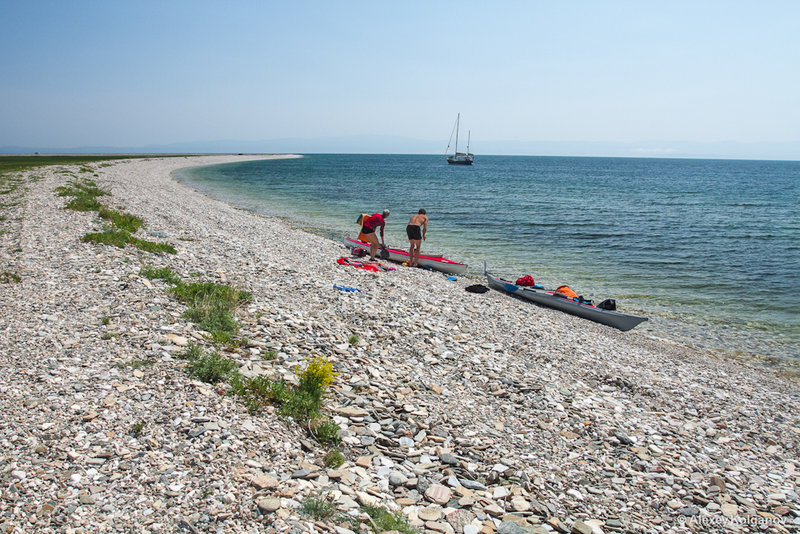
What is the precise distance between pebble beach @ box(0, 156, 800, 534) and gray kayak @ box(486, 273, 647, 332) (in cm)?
203

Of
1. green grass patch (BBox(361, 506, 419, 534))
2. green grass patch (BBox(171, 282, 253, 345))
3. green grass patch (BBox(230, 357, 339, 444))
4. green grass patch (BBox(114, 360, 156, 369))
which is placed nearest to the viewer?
green grass patch (BBox(361, 506, 419, 534))

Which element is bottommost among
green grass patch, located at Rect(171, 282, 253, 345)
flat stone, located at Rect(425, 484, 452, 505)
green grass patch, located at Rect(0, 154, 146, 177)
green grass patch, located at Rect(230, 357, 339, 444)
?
flat stone, located at Rect(425, 484, 452, 505)

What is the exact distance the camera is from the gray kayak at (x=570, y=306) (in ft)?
52.3

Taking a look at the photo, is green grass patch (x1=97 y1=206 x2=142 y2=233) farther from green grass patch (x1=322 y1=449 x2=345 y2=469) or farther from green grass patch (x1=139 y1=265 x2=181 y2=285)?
green grass patch (x1=322 y1=449 x2=345 y2=469)

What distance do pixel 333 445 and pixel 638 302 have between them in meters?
16.4

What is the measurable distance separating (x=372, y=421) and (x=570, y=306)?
11900 mm

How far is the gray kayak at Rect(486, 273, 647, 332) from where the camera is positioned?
15.9m

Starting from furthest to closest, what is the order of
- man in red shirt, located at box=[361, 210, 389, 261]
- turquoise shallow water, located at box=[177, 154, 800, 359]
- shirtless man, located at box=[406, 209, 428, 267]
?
man in red shirt, located at box=[361, 210, 389, 261] < shirtless man, located at box=[406, 209, 428, 267] < turquoise shallow water, located at box=[177, 154, 800, 359]


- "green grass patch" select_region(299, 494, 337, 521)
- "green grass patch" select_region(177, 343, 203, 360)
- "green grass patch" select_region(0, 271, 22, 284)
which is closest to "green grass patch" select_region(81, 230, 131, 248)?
"green grass patch" select_region(0, 271, 22, 284)

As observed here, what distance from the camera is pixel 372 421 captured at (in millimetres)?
7617

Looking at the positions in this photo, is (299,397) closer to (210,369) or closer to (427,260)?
(210,369)

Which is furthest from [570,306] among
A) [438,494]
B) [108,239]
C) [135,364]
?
[108,239]

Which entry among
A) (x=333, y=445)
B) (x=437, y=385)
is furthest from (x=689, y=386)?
(x=333, y=445)

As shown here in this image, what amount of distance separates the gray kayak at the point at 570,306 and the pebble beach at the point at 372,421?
2.03m
